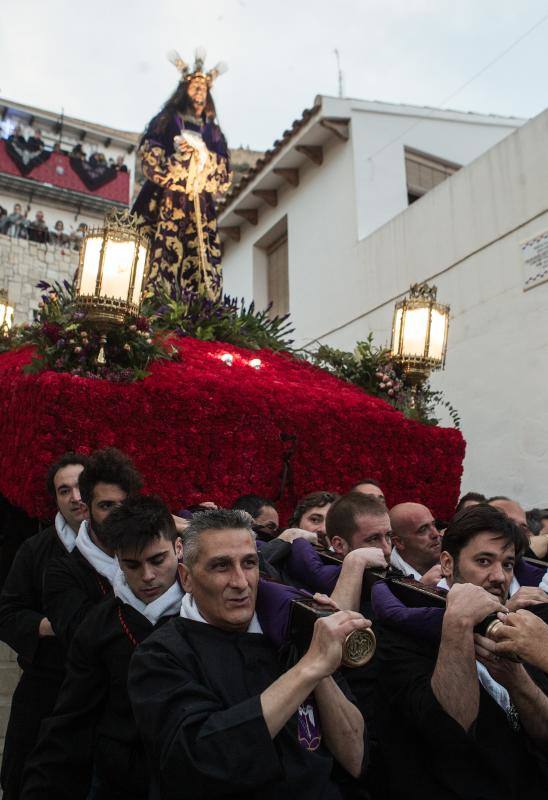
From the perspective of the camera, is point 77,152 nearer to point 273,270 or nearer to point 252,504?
point 273,270

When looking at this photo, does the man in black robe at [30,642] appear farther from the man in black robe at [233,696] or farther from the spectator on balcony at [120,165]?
the spectator on balcony at [120,165]

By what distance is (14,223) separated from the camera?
73.0 ft

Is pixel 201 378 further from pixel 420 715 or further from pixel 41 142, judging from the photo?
pixel 41 142

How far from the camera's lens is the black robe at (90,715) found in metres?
2.17

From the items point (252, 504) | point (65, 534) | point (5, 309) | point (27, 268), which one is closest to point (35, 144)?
point (27, 268)

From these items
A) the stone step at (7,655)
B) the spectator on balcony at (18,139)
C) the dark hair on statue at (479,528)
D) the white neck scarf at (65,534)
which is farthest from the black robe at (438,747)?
the spectator on balcony at (18,139)

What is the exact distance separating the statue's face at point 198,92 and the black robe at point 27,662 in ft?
20.1

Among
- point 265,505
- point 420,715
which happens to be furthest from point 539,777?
point 265,505

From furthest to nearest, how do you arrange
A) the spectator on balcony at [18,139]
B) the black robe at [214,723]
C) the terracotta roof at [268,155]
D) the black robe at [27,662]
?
the spectator on balcony at [18,139]
the terracotta roof at [268,155]
the black robe at [27,662]
the black robe at [214,723]

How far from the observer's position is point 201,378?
4773mm

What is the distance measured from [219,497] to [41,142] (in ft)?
75.2

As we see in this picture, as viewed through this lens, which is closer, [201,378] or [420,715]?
[420,715]

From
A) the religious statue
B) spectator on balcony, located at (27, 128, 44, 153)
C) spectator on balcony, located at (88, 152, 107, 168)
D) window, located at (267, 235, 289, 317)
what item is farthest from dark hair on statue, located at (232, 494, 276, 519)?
spectator on balcony, located at (88, 152, 107, 168)

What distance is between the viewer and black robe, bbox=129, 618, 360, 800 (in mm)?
1556
